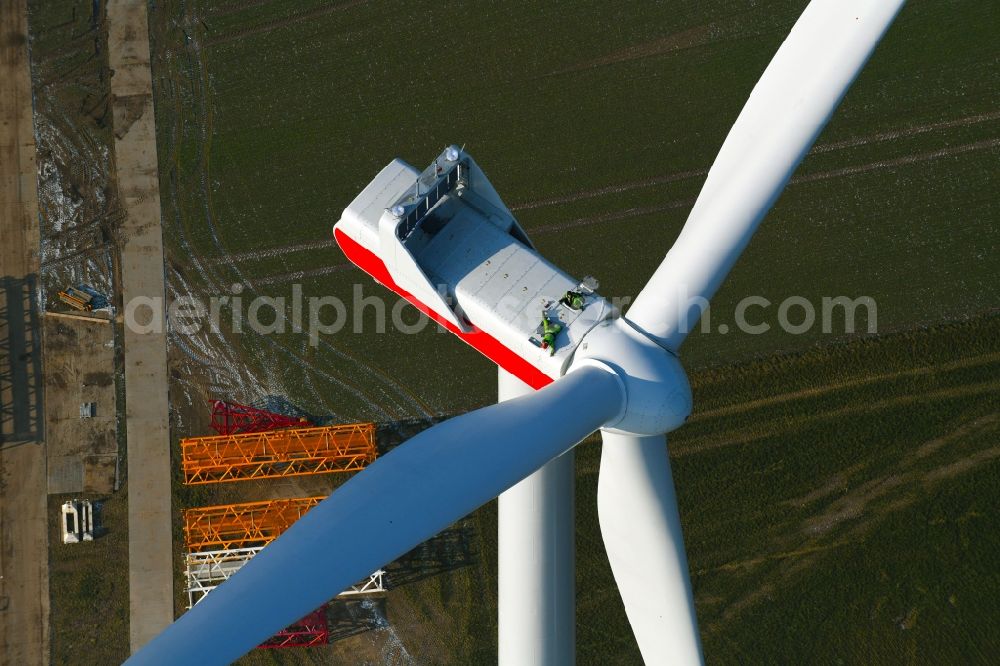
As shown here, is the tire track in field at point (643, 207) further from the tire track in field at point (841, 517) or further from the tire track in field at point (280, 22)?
the tire track in field at point (841, 517)

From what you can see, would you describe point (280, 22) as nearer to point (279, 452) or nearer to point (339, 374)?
point (339, 374)

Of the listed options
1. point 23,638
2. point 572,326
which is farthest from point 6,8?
point 572,326

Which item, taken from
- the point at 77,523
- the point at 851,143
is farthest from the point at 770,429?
the point at 77,523

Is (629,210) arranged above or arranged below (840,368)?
above

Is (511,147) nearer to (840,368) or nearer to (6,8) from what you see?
(840,368)

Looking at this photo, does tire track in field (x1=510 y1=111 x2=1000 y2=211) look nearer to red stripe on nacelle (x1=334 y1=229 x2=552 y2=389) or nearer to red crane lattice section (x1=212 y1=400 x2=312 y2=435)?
red crane lattice section (x1=212 y1=400 x2=312 y2=435)

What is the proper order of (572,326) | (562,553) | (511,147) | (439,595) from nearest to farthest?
(572,326) < (562,553) < (439,595) < (511,147)
